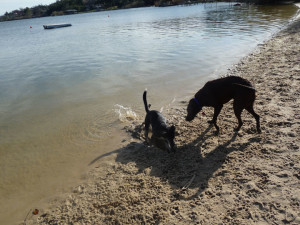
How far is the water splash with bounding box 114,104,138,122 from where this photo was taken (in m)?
7.27

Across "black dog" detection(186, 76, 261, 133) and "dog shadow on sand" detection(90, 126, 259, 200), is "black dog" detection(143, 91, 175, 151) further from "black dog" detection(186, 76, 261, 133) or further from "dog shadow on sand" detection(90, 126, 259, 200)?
"black dog" detection(186, 76, 261, 133)

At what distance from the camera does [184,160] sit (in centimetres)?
471

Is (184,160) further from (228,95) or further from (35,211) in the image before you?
(35,211)

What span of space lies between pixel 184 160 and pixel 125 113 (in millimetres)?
3518

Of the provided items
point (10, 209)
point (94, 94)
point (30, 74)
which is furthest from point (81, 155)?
point (30, 74)

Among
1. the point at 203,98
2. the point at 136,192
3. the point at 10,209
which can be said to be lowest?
the point at 10,209

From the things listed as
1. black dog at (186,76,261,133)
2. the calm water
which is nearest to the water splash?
the calm water

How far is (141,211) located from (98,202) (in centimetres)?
92

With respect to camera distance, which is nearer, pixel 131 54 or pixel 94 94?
pixel 94 94

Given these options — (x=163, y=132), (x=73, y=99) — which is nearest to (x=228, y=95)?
(x=163, y=132)

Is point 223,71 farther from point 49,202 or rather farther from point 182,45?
point 49,202

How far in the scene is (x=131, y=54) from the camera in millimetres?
16375

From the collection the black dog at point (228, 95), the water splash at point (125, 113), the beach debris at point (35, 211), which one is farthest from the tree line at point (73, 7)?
the beach debris at point (35, 211)

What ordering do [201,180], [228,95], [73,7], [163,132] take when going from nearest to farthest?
[201,180]
[163,132]
[228,95]
[73,7]
